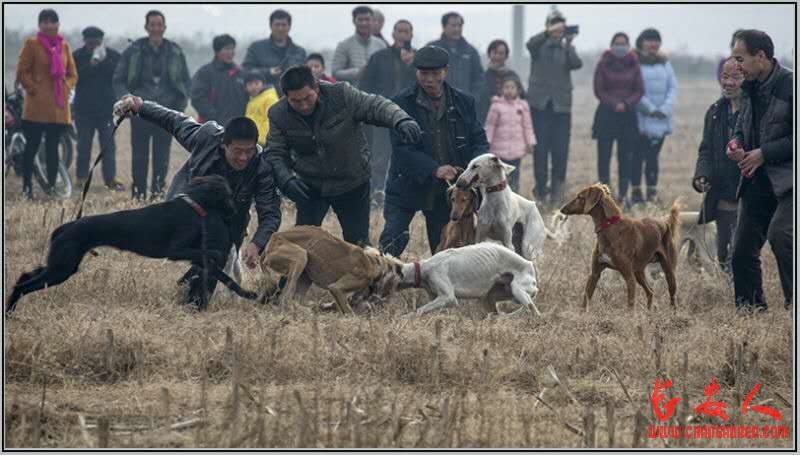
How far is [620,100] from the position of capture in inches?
676

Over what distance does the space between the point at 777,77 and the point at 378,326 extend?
300 centimetres

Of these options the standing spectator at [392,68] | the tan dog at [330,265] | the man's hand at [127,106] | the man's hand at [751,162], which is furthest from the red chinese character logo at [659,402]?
the standing spectator at [392,68]

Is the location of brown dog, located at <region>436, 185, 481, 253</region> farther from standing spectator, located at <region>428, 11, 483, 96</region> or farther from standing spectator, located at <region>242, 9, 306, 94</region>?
standing spectator, located at <region>428, 11, 483, 96</region>

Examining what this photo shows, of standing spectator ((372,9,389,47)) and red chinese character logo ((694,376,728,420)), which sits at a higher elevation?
standing spectator ((372,9,389,47))

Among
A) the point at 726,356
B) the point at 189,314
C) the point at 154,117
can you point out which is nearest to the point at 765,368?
the point at 726,356

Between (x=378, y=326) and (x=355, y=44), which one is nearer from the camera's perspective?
(x=378, y=326)

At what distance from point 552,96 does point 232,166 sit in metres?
8.12

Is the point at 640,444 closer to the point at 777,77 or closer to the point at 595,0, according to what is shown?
the point at 777,77

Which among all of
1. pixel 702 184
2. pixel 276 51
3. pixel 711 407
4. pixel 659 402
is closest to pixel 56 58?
pixel 276 51

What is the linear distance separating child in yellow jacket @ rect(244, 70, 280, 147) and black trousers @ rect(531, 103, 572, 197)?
3.54 metres

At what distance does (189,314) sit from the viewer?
30.7 feet

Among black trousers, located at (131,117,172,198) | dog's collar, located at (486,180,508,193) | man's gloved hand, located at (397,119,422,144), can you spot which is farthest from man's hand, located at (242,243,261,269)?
black trousers, located at (131,117,172,198)

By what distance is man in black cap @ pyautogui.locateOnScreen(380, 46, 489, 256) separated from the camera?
10.4 metres

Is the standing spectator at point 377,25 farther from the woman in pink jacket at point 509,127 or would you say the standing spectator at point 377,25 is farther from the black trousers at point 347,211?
the black trousers at point 347,211
